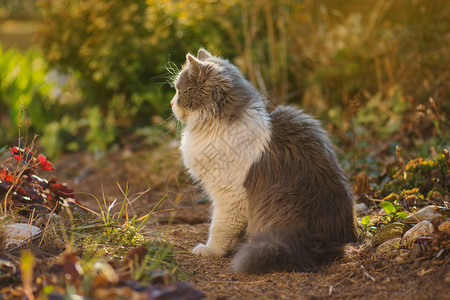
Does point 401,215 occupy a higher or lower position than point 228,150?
lower

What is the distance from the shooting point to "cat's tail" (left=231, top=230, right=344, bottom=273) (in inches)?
110

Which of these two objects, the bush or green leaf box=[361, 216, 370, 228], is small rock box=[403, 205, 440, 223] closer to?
green leaf box=[361, 216, 370, 228]

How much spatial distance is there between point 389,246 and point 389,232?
14cm

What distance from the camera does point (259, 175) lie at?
3.23 metres

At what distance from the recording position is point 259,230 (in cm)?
311

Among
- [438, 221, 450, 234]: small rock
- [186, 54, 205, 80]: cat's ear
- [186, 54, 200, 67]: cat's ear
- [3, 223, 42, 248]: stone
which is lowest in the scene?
[3, 223, 42, 248]: stone

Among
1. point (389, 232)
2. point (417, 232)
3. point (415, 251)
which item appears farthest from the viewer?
point (389, 232)

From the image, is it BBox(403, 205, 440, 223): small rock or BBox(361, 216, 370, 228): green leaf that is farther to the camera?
BBox(361, 216, 370, 228): green leaf

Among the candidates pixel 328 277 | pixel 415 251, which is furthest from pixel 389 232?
pixel 328 277

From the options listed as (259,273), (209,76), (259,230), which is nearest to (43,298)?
(259,273)

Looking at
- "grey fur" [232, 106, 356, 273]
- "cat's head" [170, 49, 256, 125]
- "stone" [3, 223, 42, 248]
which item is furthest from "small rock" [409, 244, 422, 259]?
Answer: "stone" [3, 223, 42, 248]

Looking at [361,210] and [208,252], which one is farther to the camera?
[361,210]

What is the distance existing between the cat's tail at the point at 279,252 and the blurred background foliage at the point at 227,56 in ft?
9.86

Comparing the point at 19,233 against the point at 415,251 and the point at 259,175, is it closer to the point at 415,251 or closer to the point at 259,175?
the point at 259,175
